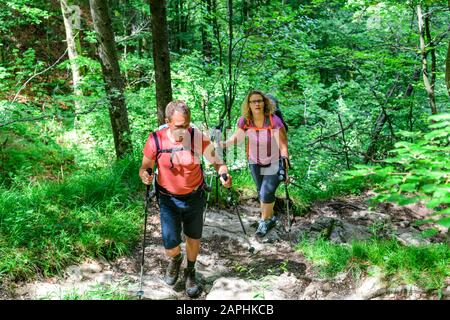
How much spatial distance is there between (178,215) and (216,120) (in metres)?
5.18

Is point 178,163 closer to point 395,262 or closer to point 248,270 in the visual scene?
point 248,270

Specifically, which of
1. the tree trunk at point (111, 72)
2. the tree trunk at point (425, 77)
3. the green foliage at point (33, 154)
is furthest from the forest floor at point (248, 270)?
the green foliage at point (33, 154)

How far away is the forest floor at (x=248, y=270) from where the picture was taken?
13.1 ft

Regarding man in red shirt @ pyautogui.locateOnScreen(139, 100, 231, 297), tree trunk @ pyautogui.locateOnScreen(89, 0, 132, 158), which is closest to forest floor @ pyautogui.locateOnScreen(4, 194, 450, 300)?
man in red shirt @ pyautogui.locateOnScreen(139, 100, 231, 297)

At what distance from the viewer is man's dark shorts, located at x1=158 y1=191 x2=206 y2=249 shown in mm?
4129

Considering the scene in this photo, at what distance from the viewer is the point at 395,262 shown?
13.3 ft

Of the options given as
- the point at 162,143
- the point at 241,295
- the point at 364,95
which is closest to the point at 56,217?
the point at 162,143

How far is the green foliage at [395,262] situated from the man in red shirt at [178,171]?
1.68 meters

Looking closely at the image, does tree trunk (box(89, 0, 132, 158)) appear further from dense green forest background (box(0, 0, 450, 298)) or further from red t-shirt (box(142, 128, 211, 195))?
red t-shirt (box(142, 128, 211, 195))

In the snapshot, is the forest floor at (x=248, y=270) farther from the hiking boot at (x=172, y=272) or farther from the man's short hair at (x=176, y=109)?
the man's short hair at (x=176, y=109)

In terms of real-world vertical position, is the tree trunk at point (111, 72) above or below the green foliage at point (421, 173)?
above

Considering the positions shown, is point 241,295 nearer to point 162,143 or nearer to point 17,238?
point 162,143

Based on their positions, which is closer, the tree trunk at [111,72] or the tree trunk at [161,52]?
the tree trunk at [161,52]

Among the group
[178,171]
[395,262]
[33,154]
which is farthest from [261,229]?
[33,154]
